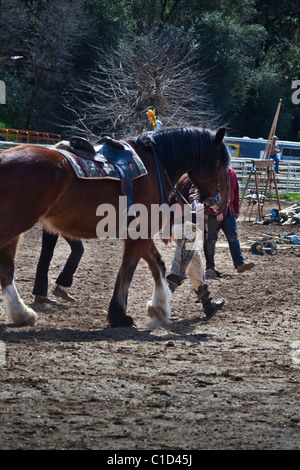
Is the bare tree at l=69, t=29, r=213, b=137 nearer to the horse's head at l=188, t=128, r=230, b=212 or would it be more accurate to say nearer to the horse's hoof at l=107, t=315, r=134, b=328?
the horse's head at l=188, t=128, r=230, b=212

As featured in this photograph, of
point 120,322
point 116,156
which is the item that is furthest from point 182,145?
point 120,322

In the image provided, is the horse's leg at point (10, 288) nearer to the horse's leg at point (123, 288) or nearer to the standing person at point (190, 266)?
the horse's leg at point (123, 288)

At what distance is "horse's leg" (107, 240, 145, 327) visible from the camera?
6.34m

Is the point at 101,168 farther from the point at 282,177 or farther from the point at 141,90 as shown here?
the point at 282,177

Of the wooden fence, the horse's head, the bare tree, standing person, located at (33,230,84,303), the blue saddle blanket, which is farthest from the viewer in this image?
the wooden fence

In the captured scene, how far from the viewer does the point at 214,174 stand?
686cm

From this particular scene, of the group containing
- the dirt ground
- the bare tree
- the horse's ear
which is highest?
the bare tree

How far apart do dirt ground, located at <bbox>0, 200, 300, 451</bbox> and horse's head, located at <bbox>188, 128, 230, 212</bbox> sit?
127 centimetres

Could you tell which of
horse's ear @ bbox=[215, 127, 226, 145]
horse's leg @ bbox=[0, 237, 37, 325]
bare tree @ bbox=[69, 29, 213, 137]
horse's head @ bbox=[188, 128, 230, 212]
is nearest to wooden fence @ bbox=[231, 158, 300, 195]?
bare tree @ bbox=[69, 29, 213, 137]

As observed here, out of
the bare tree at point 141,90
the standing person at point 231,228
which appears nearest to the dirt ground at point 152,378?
the standing person at point 231,228

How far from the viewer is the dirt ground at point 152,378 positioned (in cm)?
352

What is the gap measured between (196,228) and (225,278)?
2.92 metres

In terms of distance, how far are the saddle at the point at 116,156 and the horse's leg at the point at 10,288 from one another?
0.98m
